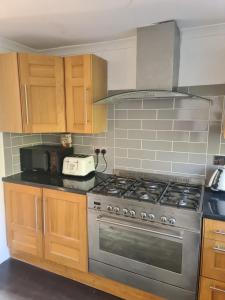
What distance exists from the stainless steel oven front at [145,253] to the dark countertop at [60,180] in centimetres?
25

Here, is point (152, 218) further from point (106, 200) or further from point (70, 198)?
point (70, 198)

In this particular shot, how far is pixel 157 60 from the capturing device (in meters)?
1.72

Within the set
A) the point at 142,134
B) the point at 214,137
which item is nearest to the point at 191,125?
the point at 214,137

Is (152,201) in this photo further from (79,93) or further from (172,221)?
(79,93)

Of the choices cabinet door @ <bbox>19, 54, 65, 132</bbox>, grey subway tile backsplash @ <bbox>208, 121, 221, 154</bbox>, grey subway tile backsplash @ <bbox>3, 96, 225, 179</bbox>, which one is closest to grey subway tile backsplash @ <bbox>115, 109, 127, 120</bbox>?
grey subway tile backsplash @ <bbox>3, 96, 225, 179</bbox>

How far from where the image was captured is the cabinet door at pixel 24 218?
2.05m

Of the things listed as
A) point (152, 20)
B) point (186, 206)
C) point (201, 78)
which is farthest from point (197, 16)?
point (186, 206)

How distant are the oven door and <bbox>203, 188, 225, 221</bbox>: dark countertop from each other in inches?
6.5

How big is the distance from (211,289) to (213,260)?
21 centimetres

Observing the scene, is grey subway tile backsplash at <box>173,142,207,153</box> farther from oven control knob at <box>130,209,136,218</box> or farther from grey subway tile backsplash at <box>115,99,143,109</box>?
oven control knob at <box>130,209,136,218</box>

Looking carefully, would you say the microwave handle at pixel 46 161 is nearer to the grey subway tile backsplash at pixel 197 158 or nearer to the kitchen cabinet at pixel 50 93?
the kitchen cabinet at pixel 50 93

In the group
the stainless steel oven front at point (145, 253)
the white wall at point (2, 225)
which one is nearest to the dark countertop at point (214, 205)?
the stainless steel oven front at point (145, 253)

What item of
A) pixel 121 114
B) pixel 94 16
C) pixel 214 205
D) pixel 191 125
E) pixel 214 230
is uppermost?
pixel 94 16

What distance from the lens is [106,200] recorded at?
1733 millimetres
